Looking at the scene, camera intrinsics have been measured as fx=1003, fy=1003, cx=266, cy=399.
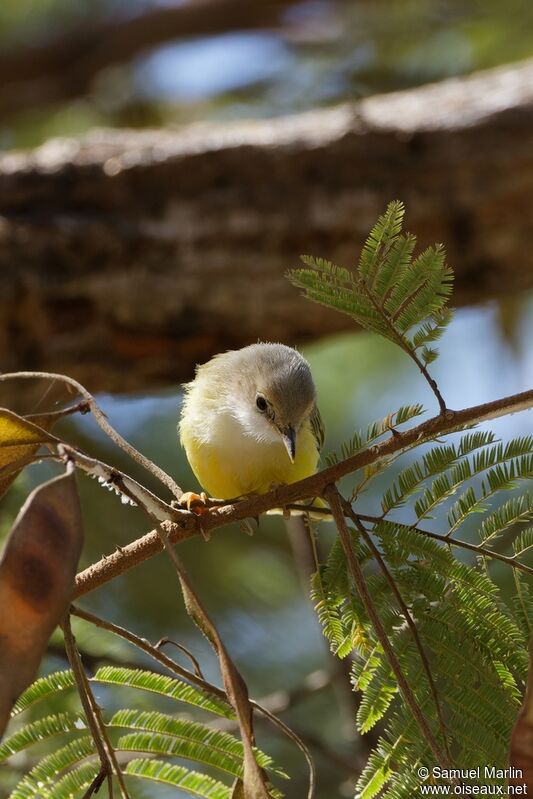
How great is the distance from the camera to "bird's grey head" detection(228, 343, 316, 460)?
4012 millimetres

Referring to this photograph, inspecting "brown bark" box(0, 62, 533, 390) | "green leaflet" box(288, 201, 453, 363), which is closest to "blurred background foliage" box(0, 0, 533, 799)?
"brown bark" box(0, 62, 533, 390)

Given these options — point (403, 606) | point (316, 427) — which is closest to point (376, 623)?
point (403, 606)

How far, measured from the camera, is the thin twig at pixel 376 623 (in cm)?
199

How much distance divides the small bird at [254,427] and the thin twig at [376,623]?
1.64 meters

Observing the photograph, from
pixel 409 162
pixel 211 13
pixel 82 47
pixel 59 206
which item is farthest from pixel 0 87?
pixel 409 162

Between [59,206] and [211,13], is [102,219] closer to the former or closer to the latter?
[59,206]

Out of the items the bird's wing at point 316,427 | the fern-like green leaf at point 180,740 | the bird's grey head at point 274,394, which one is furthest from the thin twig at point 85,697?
the bird's wing at point 316,427

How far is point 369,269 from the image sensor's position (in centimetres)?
234

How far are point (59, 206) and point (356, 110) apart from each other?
178 cm

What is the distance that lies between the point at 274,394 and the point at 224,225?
168cm

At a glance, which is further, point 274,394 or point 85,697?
point 274,394

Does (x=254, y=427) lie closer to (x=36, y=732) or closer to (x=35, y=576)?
(x=36, y=732)

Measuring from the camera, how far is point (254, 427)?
4.04 metres

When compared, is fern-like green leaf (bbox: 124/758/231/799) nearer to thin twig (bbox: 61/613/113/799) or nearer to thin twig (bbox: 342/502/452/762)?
thin twig (bbox: 61/613/113/799)
